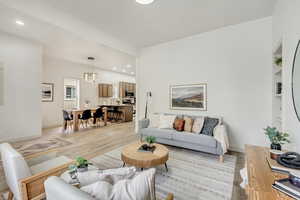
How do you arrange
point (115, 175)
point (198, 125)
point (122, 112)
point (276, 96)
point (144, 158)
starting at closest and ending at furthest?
point (115, 175), point (144, 158), point (276, 96), point (198, 125), point (122, 112)

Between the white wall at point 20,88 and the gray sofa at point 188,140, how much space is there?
353 centimetres

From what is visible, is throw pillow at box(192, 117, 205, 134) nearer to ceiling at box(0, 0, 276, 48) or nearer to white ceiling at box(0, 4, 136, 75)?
ceiling at box(0, 0, 276, 48)

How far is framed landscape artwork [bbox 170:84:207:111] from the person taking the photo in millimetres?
3986

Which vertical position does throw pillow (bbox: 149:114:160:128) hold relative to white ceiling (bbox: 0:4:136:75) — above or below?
below

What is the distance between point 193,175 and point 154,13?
324 cm

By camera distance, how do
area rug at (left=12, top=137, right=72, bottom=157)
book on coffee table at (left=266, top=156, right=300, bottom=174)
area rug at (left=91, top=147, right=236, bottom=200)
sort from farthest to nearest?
area rug at (left=12, top=137, right=72, bottom=157)
area rug at (left=91, top=147, right=236, bottom=200)
book on coffee table at (left=266, top=156, right=300, bottom=174)

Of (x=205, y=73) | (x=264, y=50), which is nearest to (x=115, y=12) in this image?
(x=205, y=73)

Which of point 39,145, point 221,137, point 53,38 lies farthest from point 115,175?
point 53,38

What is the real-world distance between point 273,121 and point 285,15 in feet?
6.71

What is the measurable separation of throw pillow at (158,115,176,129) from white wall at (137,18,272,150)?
0.80 metres

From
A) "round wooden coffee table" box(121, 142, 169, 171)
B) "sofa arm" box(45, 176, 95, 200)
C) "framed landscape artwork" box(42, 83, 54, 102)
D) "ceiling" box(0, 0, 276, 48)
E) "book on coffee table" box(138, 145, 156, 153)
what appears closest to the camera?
"sofa arm" box(45, 176, 95, 200)

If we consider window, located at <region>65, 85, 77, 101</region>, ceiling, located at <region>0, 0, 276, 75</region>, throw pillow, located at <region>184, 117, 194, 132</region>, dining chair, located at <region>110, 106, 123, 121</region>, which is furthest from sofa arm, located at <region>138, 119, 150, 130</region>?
window, located at <region>65, 85, 77, 101</region>

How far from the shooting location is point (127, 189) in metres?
0.93

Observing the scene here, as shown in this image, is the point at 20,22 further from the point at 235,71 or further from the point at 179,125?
the point at 235,71
